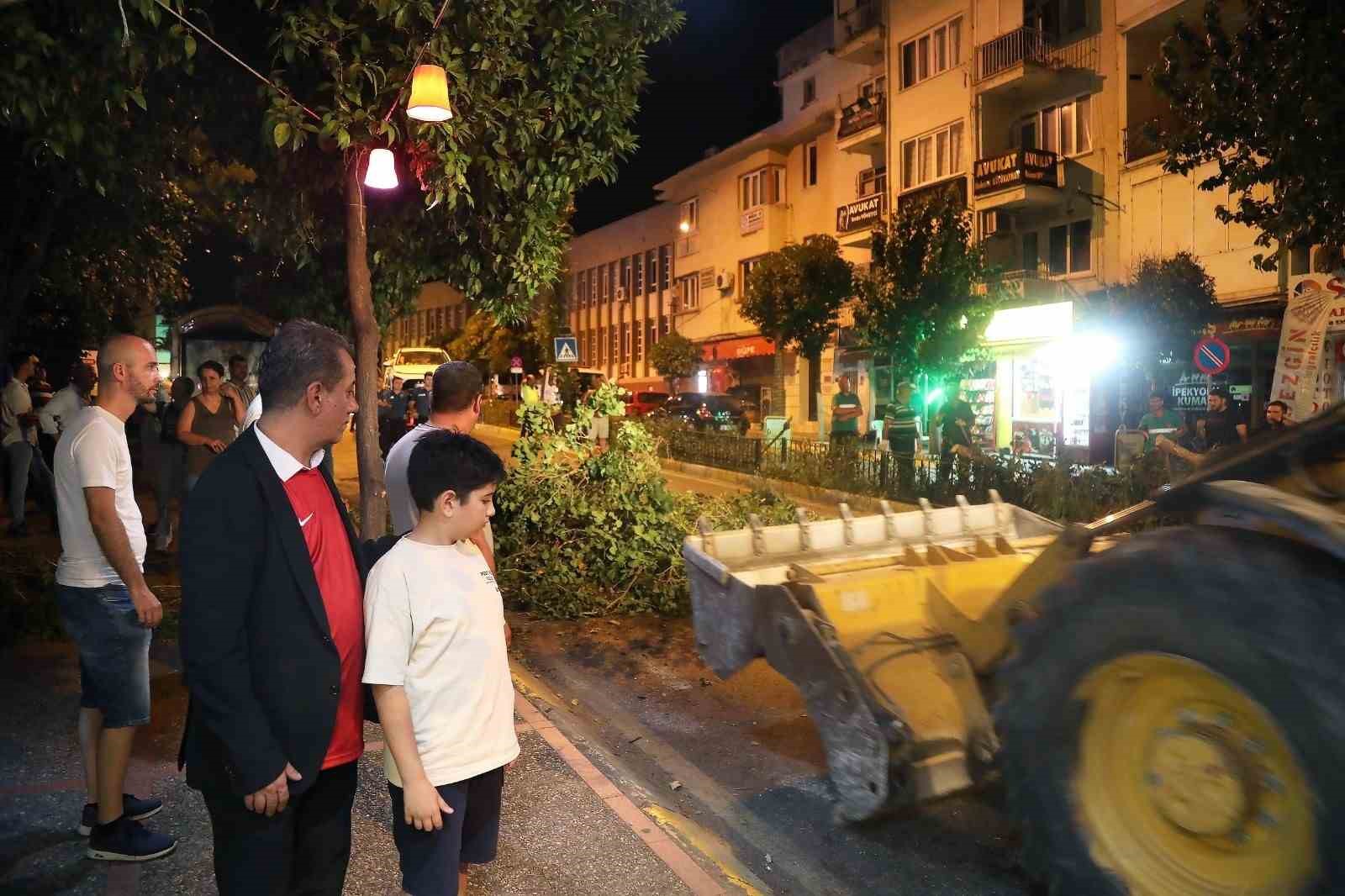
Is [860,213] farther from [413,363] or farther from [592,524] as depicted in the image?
[592,524]

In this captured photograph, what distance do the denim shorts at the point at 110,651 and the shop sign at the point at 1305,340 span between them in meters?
21.1

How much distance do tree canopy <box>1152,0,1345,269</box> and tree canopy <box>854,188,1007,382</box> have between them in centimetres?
1090

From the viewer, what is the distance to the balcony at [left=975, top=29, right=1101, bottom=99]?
2614 cm

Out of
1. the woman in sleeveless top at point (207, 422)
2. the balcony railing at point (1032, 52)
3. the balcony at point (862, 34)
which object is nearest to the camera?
the woman in sleeveless top at point (207, 422)

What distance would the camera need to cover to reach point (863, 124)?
33.4 meters

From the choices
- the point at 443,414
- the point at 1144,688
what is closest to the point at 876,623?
the point at 1144,688

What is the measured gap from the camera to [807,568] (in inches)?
188

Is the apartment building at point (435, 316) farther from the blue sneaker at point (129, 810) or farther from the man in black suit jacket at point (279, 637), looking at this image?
the man in black suit jacket at point (279, 637)

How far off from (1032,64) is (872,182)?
A: 8298 millimetres

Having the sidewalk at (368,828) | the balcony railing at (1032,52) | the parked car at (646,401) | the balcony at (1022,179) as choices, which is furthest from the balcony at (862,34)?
the sidewalk at (368,828)

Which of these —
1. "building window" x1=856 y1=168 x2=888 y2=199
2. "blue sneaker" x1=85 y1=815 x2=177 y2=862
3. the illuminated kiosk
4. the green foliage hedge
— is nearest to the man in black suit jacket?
"blue sneaker" x1=85 y1=815 x2=177 y2=862

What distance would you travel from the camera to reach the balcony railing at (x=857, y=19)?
3341 cm

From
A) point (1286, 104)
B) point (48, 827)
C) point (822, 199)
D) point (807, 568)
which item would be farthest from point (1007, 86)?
point (48, 827)

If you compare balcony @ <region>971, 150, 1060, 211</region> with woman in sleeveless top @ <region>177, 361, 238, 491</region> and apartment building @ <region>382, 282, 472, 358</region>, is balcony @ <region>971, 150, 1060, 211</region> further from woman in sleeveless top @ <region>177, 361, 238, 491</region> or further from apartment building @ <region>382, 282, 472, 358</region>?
apartment building @ <region>382, 282, 472, 358</region>
